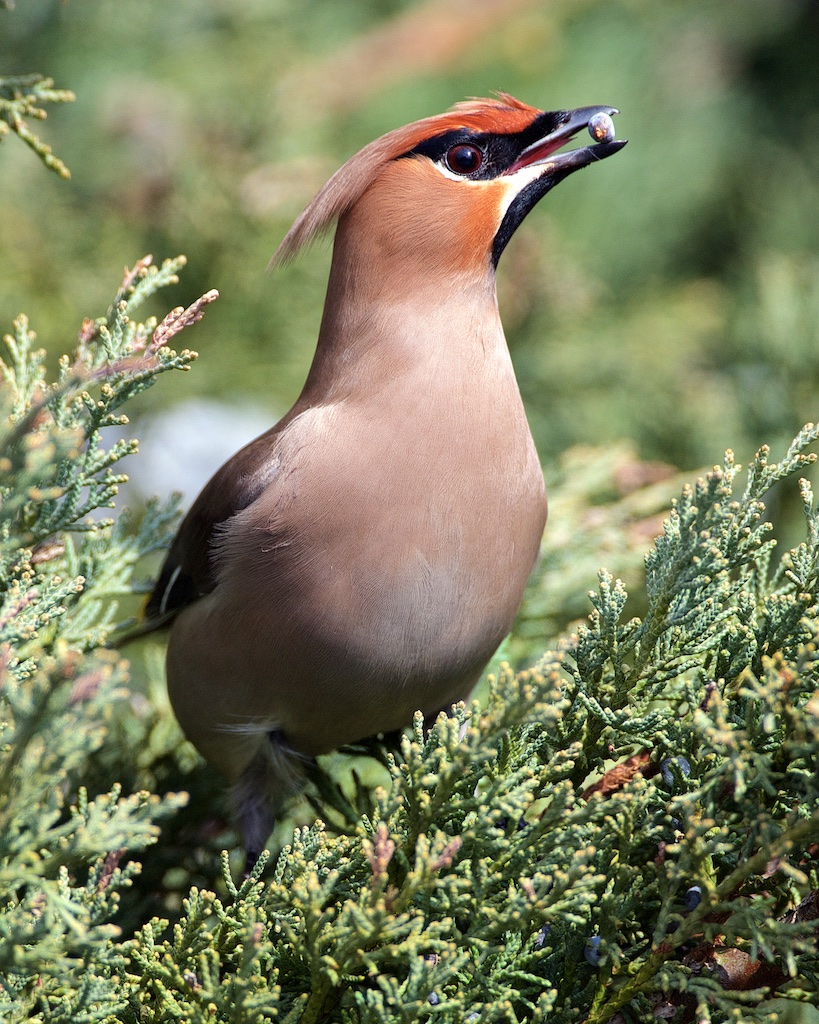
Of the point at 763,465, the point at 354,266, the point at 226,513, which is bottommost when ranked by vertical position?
the point at 763,465

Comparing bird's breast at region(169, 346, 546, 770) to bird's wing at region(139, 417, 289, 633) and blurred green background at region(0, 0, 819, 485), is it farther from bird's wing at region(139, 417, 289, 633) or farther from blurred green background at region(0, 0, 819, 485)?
Answer: blurred green background at region(0, 0, 819, 485)

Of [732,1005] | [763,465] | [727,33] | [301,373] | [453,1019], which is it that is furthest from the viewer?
[727,33]

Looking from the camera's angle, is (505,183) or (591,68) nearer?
(505,183)

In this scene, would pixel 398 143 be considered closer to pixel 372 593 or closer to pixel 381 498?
pixel 381 498

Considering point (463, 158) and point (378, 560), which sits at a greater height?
point (463, 158)

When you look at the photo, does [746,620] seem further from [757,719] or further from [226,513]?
[226,513]

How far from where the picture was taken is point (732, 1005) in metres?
1.79

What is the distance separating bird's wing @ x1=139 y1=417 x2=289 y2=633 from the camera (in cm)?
286

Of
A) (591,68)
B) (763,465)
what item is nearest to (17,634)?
(763,465)

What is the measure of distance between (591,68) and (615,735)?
558 centimetres

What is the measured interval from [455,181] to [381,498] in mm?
984

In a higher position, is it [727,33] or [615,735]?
[727,33]

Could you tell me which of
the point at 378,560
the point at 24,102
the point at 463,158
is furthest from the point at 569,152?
the point at 24,102

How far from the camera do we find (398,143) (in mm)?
3041
